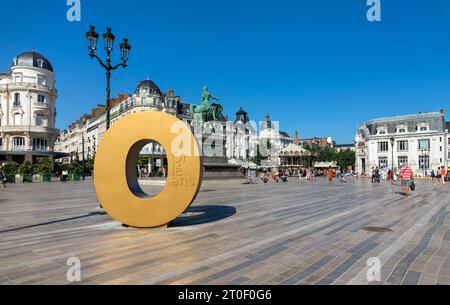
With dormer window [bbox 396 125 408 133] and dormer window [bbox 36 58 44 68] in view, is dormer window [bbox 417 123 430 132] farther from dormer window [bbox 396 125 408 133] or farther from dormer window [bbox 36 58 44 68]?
dormer window [bbox 36 58 44 68]

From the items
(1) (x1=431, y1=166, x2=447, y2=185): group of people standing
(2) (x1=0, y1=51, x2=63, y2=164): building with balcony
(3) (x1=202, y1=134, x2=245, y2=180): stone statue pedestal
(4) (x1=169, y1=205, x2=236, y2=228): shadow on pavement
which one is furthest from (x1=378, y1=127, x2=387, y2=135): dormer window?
(2) (x1=0, y1=51, x2=63, y2=164): building with balcony

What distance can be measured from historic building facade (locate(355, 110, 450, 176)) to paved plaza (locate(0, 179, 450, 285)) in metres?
66.3

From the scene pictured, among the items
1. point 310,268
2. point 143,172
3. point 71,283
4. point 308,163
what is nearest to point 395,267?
point 310,268

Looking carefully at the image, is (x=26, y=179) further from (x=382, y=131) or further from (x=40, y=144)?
(x=382, y=131)

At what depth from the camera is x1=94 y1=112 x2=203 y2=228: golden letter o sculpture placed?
320 inches

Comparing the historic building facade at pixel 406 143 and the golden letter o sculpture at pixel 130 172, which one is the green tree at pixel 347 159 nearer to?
the historic building facade at pixel 406 143

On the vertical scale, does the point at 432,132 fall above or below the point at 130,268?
above

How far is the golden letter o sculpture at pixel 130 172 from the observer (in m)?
8.13

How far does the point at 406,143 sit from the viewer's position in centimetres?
7112

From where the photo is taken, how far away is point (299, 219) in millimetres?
9773
